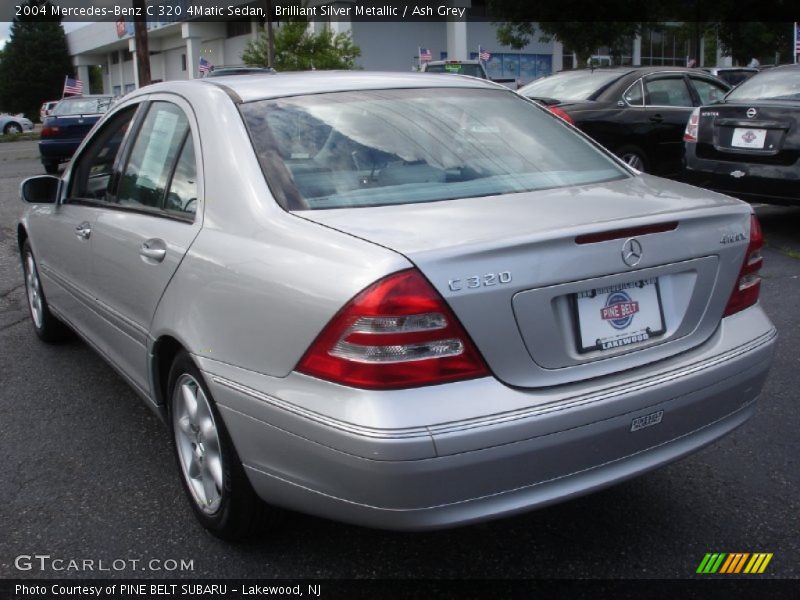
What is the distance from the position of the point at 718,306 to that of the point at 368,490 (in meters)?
1.29

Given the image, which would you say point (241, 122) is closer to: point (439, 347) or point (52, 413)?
point (439, 347)

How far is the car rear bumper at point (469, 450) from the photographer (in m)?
2.17

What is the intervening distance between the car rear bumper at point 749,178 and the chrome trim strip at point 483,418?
5.13 m

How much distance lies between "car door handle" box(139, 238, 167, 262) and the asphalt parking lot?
2.95ft

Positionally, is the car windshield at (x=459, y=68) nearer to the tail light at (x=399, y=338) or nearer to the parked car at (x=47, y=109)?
the parked car at (x=47, y=109)

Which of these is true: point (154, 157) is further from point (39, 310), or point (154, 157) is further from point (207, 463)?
point (39, 310)

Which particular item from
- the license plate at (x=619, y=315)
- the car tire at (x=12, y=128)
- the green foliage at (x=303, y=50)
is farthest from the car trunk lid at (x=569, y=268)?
the car tire at (x=12, y=128)

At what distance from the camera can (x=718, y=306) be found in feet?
8.98

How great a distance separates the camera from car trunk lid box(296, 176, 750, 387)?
7.43 ft

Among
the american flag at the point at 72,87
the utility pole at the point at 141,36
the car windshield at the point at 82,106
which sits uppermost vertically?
the utility pole at the point at 141,36

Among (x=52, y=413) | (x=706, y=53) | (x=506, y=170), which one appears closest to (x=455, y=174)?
(x=506, y=170)

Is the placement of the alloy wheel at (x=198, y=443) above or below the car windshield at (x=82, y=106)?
below

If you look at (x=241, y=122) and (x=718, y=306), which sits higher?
(x=241, y=122)

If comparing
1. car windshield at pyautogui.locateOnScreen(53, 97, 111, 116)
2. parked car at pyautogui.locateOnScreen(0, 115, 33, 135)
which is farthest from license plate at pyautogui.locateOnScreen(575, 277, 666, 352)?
parked car at pyautogui.locateOnScreen(0, 115, 33, 135)
